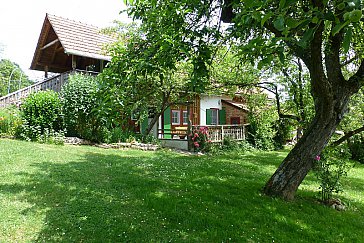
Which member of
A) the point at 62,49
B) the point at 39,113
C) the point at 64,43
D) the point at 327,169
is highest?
the point at 62,49

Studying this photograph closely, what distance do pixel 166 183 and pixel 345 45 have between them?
5380 millimetres

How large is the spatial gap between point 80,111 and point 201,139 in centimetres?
658

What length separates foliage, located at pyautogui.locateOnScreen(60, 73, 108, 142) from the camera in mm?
12734

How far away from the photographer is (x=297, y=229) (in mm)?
4262

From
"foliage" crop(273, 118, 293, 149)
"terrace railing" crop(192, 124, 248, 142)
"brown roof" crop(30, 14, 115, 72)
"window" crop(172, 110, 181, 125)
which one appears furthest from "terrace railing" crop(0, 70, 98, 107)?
"foliage" crop(273, 118, 293, 149)

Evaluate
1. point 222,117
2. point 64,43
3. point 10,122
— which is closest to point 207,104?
point 222,117

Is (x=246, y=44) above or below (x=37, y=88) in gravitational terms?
below

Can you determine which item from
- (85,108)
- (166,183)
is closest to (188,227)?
(166,183)

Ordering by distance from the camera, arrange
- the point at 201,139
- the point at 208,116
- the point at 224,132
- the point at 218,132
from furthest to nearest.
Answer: the point at 208,116 → the point at 224,132 → the point at 218,132 → the point at 201,139

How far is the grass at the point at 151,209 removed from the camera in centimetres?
376

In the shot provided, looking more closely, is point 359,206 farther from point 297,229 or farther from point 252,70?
point 252,70

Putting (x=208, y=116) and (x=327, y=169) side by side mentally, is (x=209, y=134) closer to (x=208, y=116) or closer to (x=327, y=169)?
(x=208, y=116)

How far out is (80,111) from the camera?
12.9m

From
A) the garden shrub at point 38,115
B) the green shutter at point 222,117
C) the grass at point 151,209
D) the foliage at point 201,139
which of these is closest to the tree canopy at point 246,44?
the grass at point 151,209
